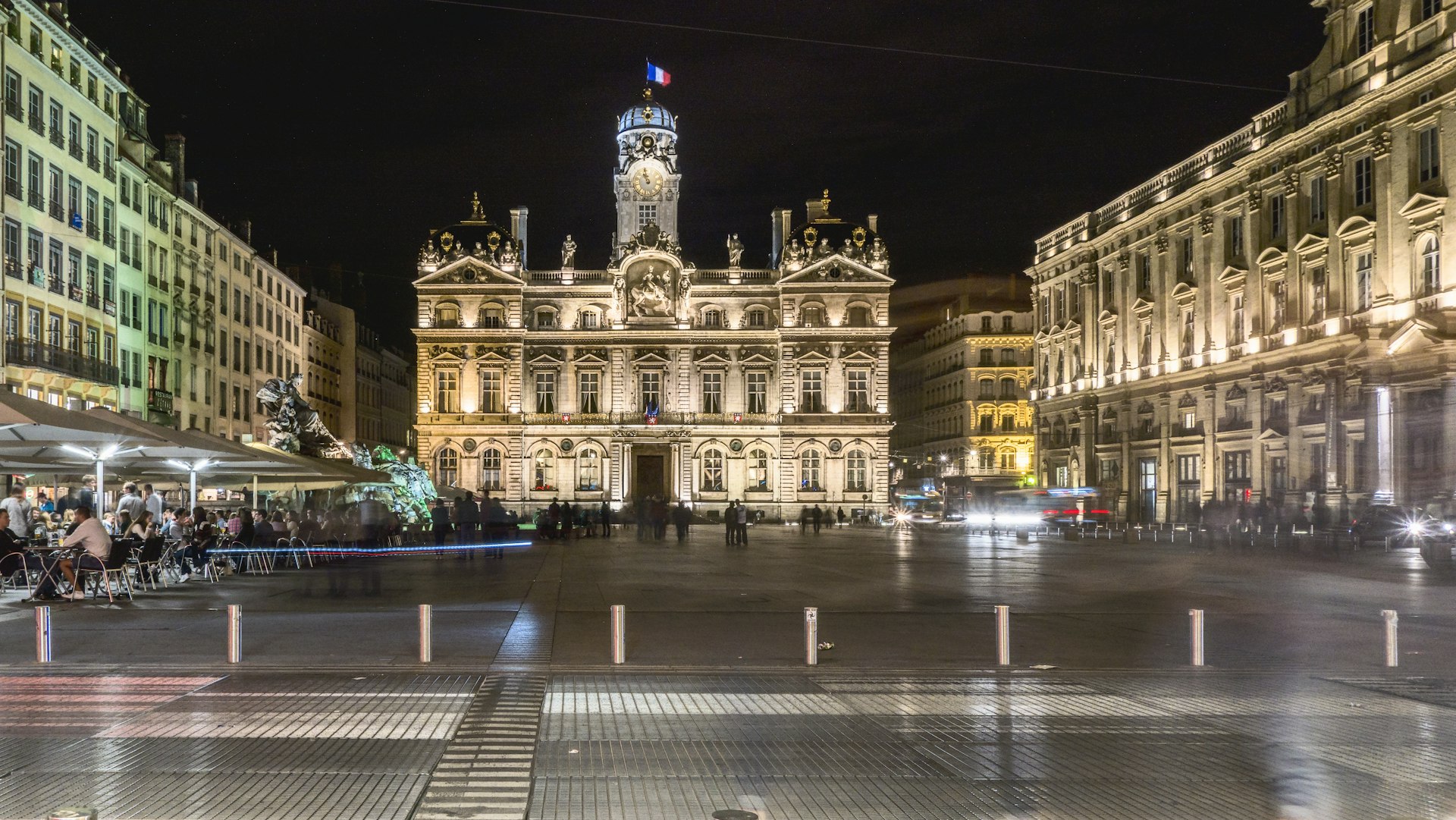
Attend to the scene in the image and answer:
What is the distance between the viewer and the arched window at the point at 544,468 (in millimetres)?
82562

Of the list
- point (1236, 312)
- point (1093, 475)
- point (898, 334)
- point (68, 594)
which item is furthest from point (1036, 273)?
point (68, 594)

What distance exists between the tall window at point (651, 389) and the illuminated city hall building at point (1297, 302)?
2526 cm

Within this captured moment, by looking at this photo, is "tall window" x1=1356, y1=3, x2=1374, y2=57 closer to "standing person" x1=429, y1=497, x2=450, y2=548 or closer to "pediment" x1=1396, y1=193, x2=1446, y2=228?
"pediment" x1=1396, y1=193, x2=1446, y2=228

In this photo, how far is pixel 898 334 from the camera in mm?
130375

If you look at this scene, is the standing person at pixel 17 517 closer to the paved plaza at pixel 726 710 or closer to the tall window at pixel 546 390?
the paved plaza at pixel 726 710

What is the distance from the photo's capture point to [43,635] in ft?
45.2

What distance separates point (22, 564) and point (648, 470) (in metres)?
62.5

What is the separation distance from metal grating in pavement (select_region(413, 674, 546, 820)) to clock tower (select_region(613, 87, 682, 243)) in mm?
75156

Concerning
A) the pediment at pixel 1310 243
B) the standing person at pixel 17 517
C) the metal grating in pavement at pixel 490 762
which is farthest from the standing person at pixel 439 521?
the pediment at pixel 1310 243

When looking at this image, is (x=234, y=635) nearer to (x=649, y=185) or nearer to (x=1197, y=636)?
(x=1197, y=636)

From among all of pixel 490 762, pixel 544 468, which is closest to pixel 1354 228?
pixel 490 762

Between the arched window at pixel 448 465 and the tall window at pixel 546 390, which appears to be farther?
the tall window at pixel 546 390

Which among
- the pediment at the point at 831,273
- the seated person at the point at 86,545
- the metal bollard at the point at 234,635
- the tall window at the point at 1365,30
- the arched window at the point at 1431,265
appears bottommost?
the metal bollard at the point at 234,635

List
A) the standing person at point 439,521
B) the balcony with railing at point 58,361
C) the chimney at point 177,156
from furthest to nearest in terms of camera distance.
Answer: the chimney at point 177,156 → the balcony with railing at point 58,361 → the standing person at point 439,521
